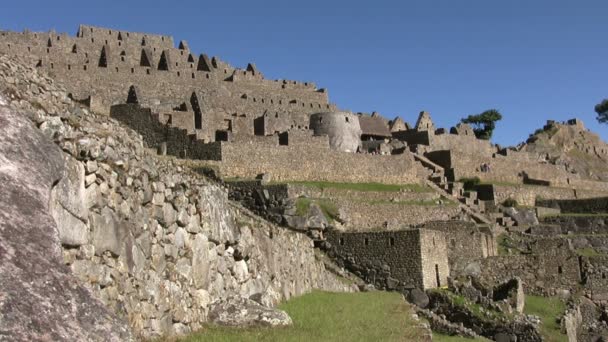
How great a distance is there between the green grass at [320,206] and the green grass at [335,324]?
9.20 m

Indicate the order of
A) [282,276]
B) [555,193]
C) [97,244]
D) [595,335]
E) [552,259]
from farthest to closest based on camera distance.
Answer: [555,193] → [552,259] → [595,335] → [282,276] → [97,244]

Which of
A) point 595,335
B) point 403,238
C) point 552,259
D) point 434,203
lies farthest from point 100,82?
point 595,335

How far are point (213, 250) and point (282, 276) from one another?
5480mm

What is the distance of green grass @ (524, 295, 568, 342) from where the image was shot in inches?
1082

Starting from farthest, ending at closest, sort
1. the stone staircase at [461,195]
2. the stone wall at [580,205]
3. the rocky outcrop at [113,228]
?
1. the stone wall at [580,205]
2. the stone staircase at [461,195]
3. the rocky outcrop at [113,228]

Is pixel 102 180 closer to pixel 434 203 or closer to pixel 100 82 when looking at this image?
pixel 434 203

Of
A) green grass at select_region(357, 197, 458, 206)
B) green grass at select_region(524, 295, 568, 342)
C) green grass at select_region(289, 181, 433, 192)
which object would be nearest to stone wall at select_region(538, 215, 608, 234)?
green grass at select_region(357, 197, 458, 206)

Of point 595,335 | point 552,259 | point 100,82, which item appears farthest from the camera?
point 100,82

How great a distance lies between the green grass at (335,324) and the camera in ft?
36.5

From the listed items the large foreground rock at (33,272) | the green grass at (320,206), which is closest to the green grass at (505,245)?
the green grass at (320,206)

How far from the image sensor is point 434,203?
40625mm

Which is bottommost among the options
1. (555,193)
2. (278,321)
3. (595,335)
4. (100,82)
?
(595,335)

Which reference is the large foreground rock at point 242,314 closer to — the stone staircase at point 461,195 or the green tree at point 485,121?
the stone staircase at point 461,195

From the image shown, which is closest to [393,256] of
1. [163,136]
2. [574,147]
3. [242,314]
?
[163,136]
